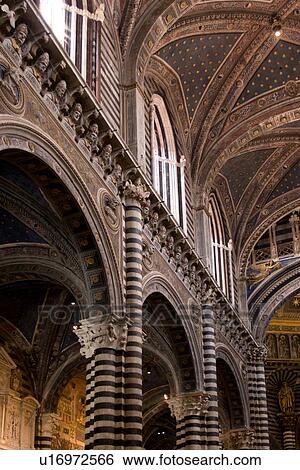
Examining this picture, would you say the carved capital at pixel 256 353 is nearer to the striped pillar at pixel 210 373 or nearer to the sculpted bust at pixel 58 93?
the striped pillar at pixel 210 373

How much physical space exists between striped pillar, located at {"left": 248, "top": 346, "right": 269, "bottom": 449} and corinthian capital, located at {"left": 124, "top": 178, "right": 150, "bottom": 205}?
11.6m

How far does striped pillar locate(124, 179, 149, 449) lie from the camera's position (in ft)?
43.4

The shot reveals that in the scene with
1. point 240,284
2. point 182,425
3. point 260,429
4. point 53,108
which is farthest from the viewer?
point 240,284

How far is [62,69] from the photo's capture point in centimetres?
1270

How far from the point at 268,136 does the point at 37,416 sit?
1202cm

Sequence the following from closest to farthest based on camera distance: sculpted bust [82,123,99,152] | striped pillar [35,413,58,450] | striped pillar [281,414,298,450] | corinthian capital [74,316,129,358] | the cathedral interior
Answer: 1. the cathedral interior
2. corinthian capital [74,316,129,358]
3. sculpted bust [82,123,99,152]
4. striped pillar [35,413,58,450]
5. striped pillar [281,414,298,450]

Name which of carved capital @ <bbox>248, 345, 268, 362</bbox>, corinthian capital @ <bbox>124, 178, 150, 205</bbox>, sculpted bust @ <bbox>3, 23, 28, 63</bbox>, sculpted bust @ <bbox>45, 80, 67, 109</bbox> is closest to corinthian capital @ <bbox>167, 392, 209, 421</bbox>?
corinthian capital @ <bbox>124, 178, 150, 205</bbox>

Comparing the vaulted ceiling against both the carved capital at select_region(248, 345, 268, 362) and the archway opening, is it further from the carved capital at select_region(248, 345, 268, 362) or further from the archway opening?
the archway opening

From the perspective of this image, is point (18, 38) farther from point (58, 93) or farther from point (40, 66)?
point (58, 93)

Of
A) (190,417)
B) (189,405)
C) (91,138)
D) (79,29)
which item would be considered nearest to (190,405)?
(189,405)

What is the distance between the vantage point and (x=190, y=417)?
60.0 ft

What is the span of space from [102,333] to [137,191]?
3454mm

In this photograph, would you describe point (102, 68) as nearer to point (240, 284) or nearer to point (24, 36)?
point (24, 36)

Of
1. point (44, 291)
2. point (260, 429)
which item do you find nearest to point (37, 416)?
point (44, 291)
